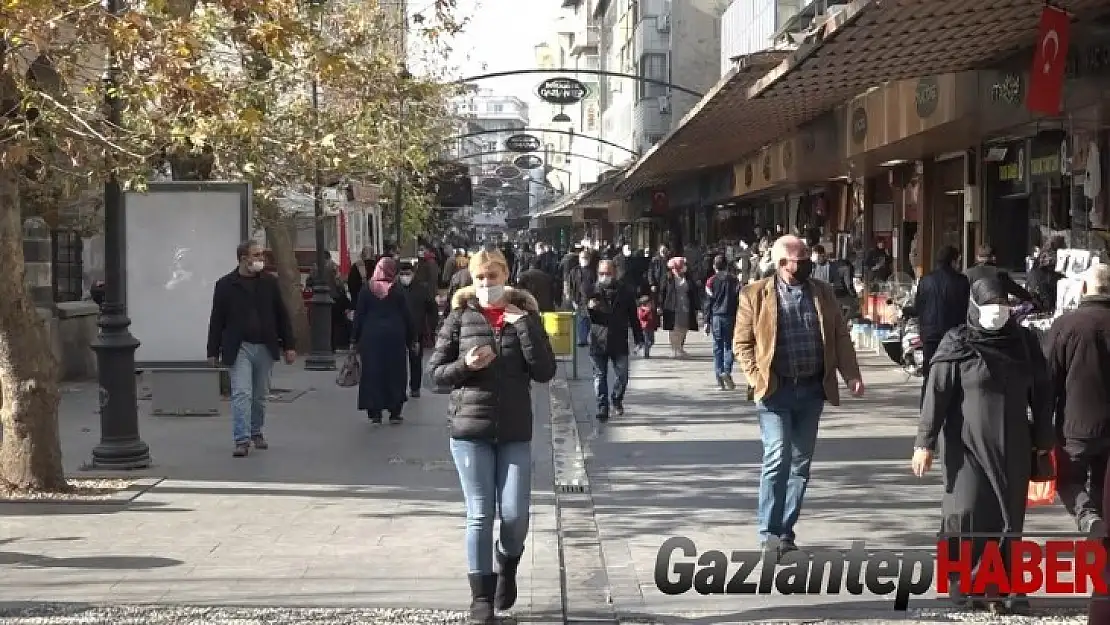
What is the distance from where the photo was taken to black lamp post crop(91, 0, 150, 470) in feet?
36.1

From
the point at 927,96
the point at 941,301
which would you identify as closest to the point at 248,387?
the point at 941,301

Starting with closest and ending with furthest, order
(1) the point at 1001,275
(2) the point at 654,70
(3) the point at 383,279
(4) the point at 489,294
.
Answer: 1. (4) the point at 489,294
2. (1) the point at 1001,275
3. (3) the point at 383,279
4. (2) the point at 654,70

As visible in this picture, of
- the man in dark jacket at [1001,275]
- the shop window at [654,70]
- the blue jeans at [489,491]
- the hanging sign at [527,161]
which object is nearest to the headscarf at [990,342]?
the blue jeans at [489,491]

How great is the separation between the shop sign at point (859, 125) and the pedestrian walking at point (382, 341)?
7.81 m

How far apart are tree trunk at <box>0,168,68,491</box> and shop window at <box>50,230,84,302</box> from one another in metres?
10.6

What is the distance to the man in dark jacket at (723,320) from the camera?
56.9ft

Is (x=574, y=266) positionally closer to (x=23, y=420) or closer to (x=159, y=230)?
(x=159, y=230)

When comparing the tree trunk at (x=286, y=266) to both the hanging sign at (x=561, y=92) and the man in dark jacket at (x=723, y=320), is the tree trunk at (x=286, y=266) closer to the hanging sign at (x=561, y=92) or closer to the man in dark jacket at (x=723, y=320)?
the man in dark jacket at (x=723, y=320)

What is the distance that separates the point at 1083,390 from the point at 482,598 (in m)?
3.30

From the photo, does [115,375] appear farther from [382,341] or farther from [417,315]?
A: [417,315]

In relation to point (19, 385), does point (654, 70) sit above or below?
above

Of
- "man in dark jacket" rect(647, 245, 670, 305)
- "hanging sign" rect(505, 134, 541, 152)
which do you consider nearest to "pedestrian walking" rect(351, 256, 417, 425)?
"man in dark jacket" rect(647, 245, 670, 305)

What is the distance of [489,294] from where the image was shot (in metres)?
6.62

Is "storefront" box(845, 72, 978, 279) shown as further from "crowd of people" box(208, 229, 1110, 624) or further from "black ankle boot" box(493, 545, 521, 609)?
"black ankle boot" box(493, 545, 521, 609)
